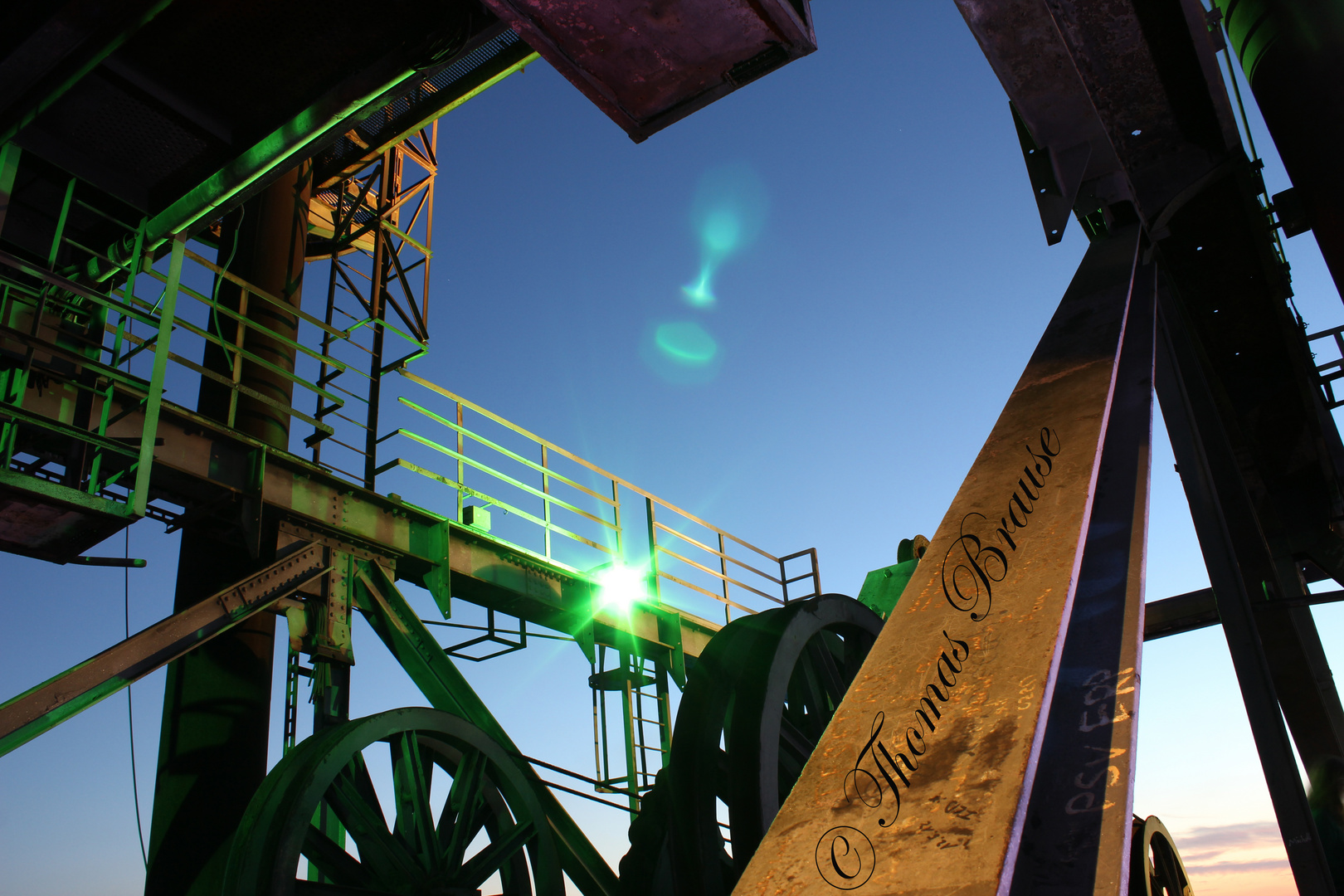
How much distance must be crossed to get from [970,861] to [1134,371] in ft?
6.66

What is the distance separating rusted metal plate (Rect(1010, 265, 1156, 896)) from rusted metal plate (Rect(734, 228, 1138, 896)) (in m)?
0.25

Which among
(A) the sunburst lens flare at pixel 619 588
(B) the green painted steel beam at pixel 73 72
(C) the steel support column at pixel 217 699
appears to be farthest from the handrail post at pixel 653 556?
(B) the green painted steel beam at pixel 73 72

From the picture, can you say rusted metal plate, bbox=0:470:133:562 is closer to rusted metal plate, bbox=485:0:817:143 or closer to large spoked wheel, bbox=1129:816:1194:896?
rusted metal plate, bbox=485:0:817:143

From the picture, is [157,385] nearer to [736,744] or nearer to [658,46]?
[736,744]

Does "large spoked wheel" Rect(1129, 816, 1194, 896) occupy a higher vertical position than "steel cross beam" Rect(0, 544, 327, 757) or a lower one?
lower

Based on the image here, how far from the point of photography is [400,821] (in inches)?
241

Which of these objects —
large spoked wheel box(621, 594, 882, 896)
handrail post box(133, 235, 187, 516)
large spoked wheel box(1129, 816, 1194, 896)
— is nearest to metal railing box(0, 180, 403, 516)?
handrail post box(133, 235, 187, 516)

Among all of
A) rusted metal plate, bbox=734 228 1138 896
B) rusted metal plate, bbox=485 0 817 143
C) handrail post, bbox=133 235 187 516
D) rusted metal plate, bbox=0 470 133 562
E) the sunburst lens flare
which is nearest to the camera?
rusted metal plate, bbox=734 228 1138 896

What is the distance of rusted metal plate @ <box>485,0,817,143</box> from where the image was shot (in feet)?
7.73

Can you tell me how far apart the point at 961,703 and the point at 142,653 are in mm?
5890

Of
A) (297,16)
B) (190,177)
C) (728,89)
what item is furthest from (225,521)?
(728,89)

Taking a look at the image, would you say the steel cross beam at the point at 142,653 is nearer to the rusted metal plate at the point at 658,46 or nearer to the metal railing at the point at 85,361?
the metal railing at the point at 85,361

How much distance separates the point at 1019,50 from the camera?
10.9 ft

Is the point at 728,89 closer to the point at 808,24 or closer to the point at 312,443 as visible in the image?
the point at 808,24
